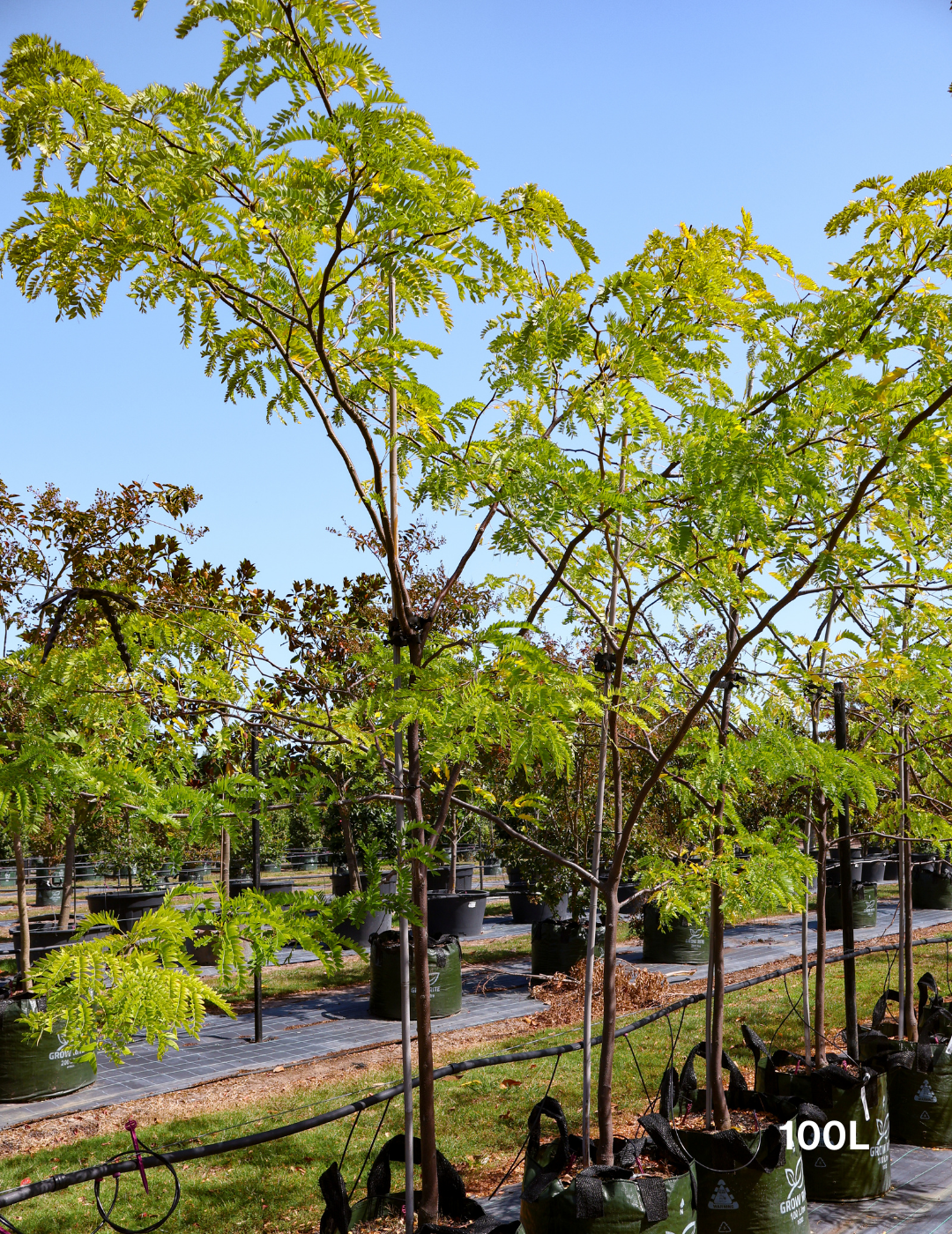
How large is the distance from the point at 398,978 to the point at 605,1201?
21.3 feet

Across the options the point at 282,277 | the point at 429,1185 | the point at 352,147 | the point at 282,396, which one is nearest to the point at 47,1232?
the point at 429,1185

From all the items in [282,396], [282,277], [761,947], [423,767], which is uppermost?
[282,277]

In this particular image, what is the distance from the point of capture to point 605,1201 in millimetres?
3158

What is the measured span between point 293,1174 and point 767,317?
16.1ft

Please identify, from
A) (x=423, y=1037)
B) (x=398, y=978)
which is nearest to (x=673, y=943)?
(x=398, y=978)

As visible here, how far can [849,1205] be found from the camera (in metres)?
4.59

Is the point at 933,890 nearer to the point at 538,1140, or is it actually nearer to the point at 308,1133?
the point at 308,1133

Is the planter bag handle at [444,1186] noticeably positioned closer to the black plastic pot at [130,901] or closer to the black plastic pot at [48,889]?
the black plastic pot at [130,901]

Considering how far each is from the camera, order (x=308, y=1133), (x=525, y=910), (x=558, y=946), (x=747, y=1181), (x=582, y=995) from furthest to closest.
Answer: (x=525, y=910) → (x=558, y=946) → (x=582, y=995) → (x=308, y=1133) → (x=747, y=1181)

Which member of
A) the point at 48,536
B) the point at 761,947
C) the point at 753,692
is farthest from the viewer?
the point at 761,947

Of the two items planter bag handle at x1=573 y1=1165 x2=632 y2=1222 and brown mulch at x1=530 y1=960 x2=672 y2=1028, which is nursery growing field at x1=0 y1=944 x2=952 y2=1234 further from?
planter bag handle at x1=573 y1=1165 x2=632 y2=1222

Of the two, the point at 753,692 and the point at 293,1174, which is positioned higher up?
the point at 753,692

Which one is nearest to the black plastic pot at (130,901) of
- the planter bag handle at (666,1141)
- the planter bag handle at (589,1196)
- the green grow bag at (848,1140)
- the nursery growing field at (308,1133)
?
the nursery growing field at (308,1133)

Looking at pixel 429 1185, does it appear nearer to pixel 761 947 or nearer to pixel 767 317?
pixel 767 317
